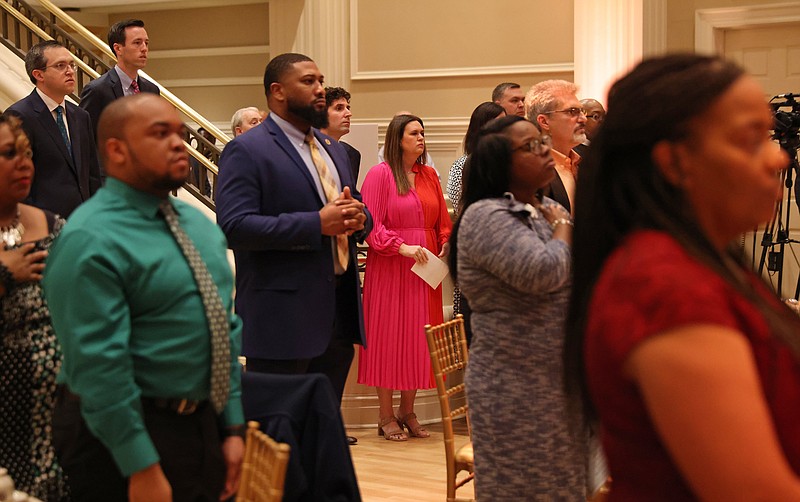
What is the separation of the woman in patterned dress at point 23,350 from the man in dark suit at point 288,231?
2.81 ft

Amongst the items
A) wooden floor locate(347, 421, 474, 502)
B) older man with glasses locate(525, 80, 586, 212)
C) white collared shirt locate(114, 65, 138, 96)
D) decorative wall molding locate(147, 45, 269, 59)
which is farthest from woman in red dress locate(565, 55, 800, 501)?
decorative wall molding locate(147, 45, 269, 59)

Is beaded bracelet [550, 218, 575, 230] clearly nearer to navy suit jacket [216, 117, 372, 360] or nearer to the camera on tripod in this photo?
navy suit jacket [216, 117, 372, 360]

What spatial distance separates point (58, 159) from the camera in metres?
4.84

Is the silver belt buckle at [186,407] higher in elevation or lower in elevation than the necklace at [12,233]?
lower

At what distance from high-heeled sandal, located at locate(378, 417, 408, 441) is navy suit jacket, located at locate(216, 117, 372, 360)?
1.94 m

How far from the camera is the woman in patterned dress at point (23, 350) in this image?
95.7 inches

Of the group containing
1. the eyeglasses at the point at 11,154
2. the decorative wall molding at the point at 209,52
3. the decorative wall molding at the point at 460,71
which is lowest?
the eyeglasses at the point at 11,154

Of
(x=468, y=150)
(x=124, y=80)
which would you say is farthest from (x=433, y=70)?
(x=468, y=150)

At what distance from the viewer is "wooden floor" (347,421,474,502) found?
4.27 meters

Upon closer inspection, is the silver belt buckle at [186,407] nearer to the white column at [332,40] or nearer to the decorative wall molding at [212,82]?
the white column at [332,40]

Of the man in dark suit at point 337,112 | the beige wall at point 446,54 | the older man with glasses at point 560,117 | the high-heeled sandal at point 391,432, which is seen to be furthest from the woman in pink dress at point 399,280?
the beige wall at point 446,54

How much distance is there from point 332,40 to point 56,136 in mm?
4520

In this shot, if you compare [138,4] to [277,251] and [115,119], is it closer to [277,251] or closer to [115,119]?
[277,251]

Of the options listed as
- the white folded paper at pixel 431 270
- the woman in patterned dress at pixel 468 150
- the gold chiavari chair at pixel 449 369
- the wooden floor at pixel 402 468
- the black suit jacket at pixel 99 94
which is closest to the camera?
the gold chiavari chair at pixel 449 369
